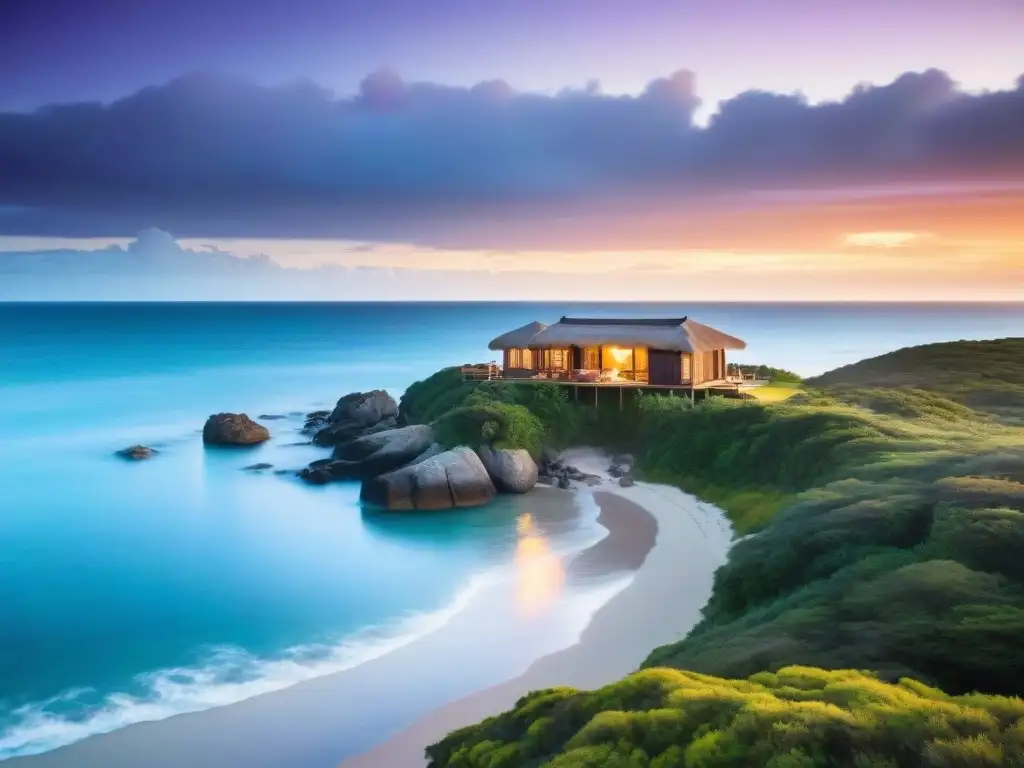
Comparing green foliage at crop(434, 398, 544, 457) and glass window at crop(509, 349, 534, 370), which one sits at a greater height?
glass window at crop(509, 349, 534, 370)

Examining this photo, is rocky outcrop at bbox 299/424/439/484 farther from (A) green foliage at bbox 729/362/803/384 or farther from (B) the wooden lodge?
(A) green foliage at bbox 729/362/803/384

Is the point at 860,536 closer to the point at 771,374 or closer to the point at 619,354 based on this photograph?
the point at 619,354

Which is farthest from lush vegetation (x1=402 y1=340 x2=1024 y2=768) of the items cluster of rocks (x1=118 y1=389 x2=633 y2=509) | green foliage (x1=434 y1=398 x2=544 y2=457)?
green foliage (x1=434 y1=398 x2=544 y2=457)

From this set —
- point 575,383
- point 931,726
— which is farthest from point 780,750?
point 575,383

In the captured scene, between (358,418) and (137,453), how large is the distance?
34.6 feet

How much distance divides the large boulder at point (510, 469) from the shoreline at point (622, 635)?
22.4ft

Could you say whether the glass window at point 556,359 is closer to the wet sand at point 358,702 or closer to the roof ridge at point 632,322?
the roof ridge at point 632,322

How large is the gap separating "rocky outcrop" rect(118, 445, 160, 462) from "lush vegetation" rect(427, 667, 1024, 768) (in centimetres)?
3483

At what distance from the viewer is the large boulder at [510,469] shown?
30.9 meters

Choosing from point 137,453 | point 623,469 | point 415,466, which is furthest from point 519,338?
point 137,453

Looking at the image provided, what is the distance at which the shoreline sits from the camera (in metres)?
13.4

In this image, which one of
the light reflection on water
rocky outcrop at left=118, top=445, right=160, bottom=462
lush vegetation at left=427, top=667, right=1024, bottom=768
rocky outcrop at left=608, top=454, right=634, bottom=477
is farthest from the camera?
rocky outcrop at left=118, top=445, right=160, bottom=462

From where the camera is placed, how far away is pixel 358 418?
43.4 metres

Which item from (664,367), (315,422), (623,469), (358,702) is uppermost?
(664,367)
